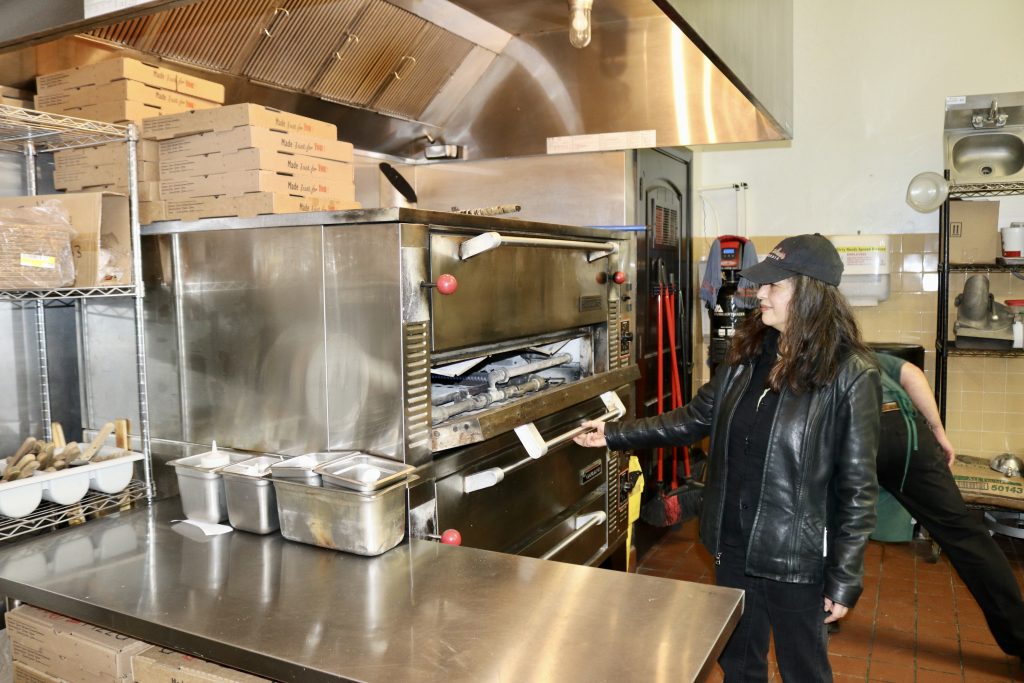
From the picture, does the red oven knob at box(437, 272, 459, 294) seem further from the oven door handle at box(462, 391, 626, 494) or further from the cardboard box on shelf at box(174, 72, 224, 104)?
the cardboard box on shelf at box(174, 72, 224, 104)

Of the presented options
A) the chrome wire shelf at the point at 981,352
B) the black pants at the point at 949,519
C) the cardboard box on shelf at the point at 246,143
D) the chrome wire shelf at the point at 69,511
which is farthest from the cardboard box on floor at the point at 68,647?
the chrome wire shelf at the point at 981,352

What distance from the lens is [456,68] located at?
3900 mm

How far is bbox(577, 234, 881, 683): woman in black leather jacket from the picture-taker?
2.12 m

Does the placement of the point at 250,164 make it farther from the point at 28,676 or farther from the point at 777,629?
the point at 777,629

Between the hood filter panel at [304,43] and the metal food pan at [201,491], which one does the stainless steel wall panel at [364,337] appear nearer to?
the metal food pan at [201,491]

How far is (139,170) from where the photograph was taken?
2.43 meters

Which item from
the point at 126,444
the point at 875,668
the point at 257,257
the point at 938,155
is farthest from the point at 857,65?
the point at 126,444

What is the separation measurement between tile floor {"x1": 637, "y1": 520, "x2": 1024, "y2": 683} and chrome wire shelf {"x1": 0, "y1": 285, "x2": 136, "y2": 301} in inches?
92.0

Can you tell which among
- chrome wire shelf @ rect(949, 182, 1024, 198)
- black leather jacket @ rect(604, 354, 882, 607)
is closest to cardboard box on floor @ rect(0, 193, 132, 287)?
black leather jacket @ rect(604, 354, 882, 607)

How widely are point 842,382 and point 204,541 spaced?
5.65 feet

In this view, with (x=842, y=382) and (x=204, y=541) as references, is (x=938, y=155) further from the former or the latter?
(x=204, y=541)

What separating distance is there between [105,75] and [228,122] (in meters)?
0.46

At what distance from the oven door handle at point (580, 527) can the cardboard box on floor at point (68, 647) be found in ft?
4.77

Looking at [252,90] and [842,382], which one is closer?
[842,382]
